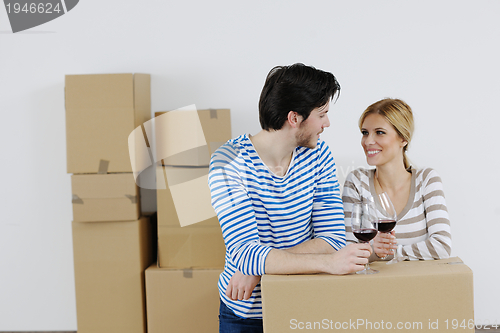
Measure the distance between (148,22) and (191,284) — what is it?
4.57 feet

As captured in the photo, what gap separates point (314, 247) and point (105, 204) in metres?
1.25

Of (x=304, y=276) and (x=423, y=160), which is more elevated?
(x=423, y=160)

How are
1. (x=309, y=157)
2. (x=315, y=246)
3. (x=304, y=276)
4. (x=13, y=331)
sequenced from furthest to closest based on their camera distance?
1. (x=13, y=331)
2. (x=309, y=157)
3. (x=315, y=246)
4. (x=304, y=276)

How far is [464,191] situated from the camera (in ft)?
7.34

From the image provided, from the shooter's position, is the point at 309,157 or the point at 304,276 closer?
the point at 304,276

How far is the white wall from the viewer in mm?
2193

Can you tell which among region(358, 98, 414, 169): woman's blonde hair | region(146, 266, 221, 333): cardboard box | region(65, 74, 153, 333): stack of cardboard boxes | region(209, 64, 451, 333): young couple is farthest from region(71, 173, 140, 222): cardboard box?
region(358, 98, 414, 169): woman's blonde hair

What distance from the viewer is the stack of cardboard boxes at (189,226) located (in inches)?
77.1

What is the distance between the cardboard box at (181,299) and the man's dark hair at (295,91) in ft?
3.48

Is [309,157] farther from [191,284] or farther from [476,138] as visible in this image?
[476,138]

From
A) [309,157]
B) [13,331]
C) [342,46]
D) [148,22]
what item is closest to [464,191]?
[342,46]

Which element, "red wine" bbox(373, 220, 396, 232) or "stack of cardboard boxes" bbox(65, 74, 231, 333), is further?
"stack of cardboard boxes" bbox(65, 74, 231, 333)

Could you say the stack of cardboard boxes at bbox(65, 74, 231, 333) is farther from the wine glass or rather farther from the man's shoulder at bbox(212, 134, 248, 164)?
the wine glass

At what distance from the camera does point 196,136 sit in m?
1.96
